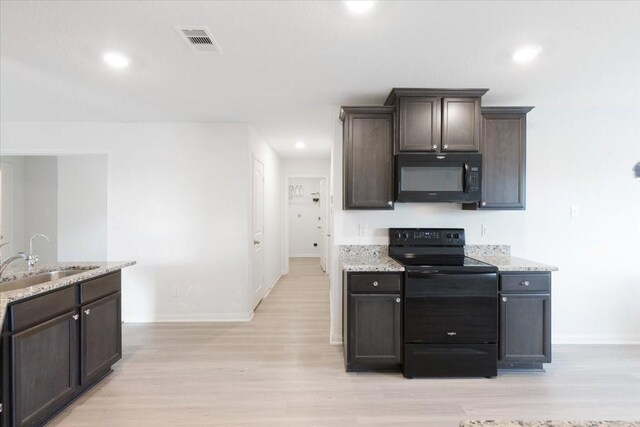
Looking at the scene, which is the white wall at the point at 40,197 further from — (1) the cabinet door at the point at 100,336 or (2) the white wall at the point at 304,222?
(2) the white wall at the point at 304,222

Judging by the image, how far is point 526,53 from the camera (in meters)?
2.19

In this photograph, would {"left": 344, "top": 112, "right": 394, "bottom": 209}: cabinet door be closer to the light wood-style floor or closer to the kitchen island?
the light wood-style floor

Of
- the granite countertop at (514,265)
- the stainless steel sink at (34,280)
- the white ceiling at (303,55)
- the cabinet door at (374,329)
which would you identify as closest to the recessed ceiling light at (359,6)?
the white ceiling at (303,55)

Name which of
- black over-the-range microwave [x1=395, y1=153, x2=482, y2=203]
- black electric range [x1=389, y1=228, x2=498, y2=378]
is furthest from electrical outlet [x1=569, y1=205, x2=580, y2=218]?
black electric range [x1=389, y1=228, x2=498, y2=378]

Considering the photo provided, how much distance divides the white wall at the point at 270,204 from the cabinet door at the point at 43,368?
207 cm

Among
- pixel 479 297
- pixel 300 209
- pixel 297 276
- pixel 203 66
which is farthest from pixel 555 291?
pixel 300 209

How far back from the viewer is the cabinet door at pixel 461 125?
9.31 feet

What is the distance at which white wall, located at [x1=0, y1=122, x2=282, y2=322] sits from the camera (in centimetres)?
385

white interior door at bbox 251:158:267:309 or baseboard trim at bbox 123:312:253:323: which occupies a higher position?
white interior door at bbox 251:158:267:309

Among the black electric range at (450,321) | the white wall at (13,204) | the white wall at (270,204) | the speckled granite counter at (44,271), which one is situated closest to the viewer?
the speckled granite counter at (44,271)

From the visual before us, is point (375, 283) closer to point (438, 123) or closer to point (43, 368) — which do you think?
point (438, 123)

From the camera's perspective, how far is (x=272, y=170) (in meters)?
5.71

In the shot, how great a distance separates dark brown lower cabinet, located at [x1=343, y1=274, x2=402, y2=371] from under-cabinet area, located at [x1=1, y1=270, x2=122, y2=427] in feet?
6.28

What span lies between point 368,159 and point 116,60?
2.10 metres
